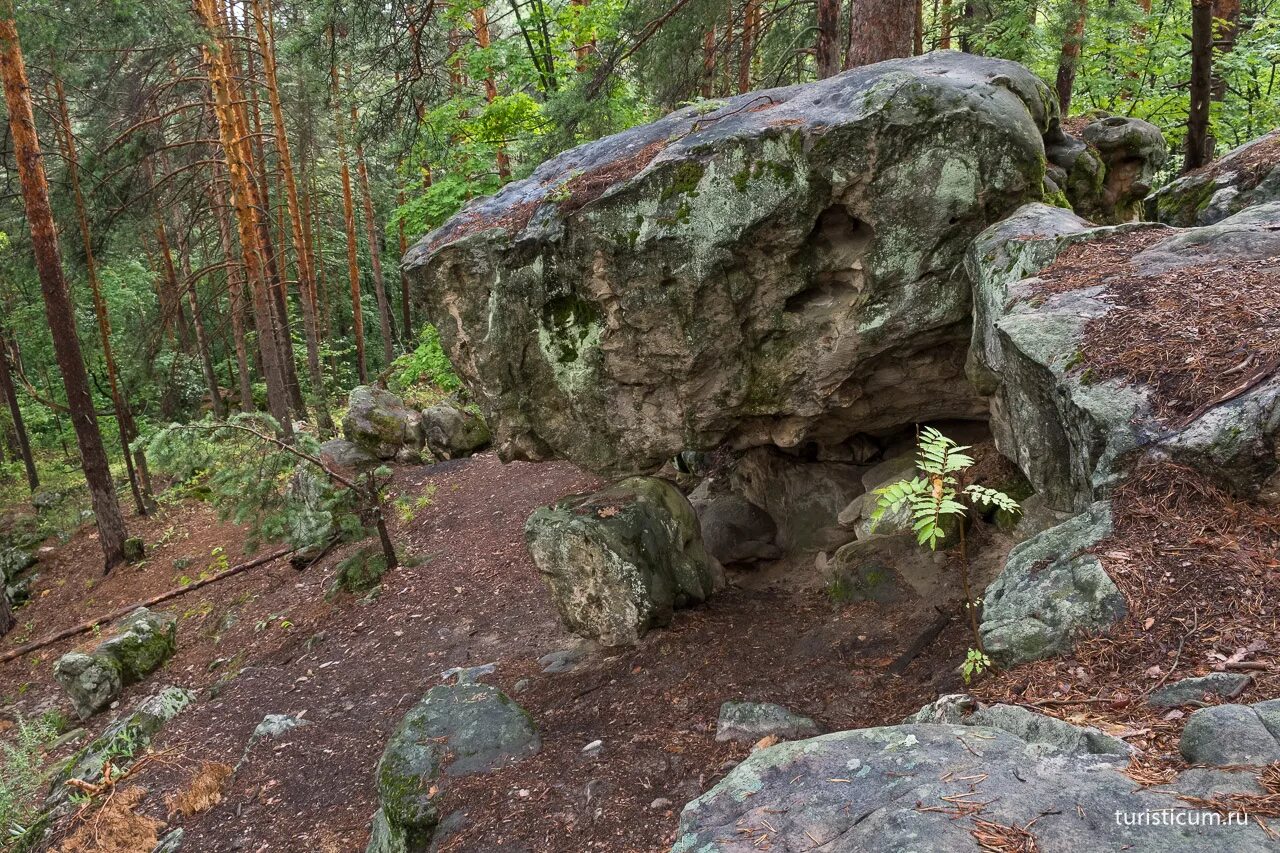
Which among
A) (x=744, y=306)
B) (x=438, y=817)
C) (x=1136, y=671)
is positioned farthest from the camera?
(x=744, y=306)

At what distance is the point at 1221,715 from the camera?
2.14 metres

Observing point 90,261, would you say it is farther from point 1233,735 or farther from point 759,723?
point 1233,735

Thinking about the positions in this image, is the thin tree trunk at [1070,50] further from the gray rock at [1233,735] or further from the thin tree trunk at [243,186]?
the thin tree trunk at [243,186]

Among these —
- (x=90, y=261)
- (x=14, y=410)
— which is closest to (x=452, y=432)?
(x=90, y=261)

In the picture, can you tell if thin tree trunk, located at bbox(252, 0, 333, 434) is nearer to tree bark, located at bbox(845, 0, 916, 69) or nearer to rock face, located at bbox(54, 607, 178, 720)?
rock face, located at bbox(54, 607, 178, 720)

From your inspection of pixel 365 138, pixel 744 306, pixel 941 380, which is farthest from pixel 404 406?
pixel 941 380

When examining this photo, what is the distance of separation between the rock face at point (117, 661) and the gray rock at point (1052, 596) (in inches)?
400

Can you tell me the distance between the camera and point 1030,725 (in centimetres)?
256

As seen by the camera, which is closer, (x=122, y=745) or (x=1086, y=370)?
(x=1086, y=370)

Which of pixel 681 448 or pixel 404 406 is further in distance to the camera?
pixel 404 406

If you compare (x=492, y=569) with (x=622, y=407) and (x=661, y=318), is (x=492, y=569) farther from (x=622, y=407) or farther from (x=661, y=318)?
(x=661, y=318)

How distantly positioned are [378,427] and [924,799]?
13.1 meters

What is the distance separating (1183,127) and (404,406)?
14.1 meters

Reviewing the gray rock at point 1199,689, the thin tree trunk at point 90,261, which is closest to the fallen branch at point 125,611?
the thin tree trunk at point 90,261
